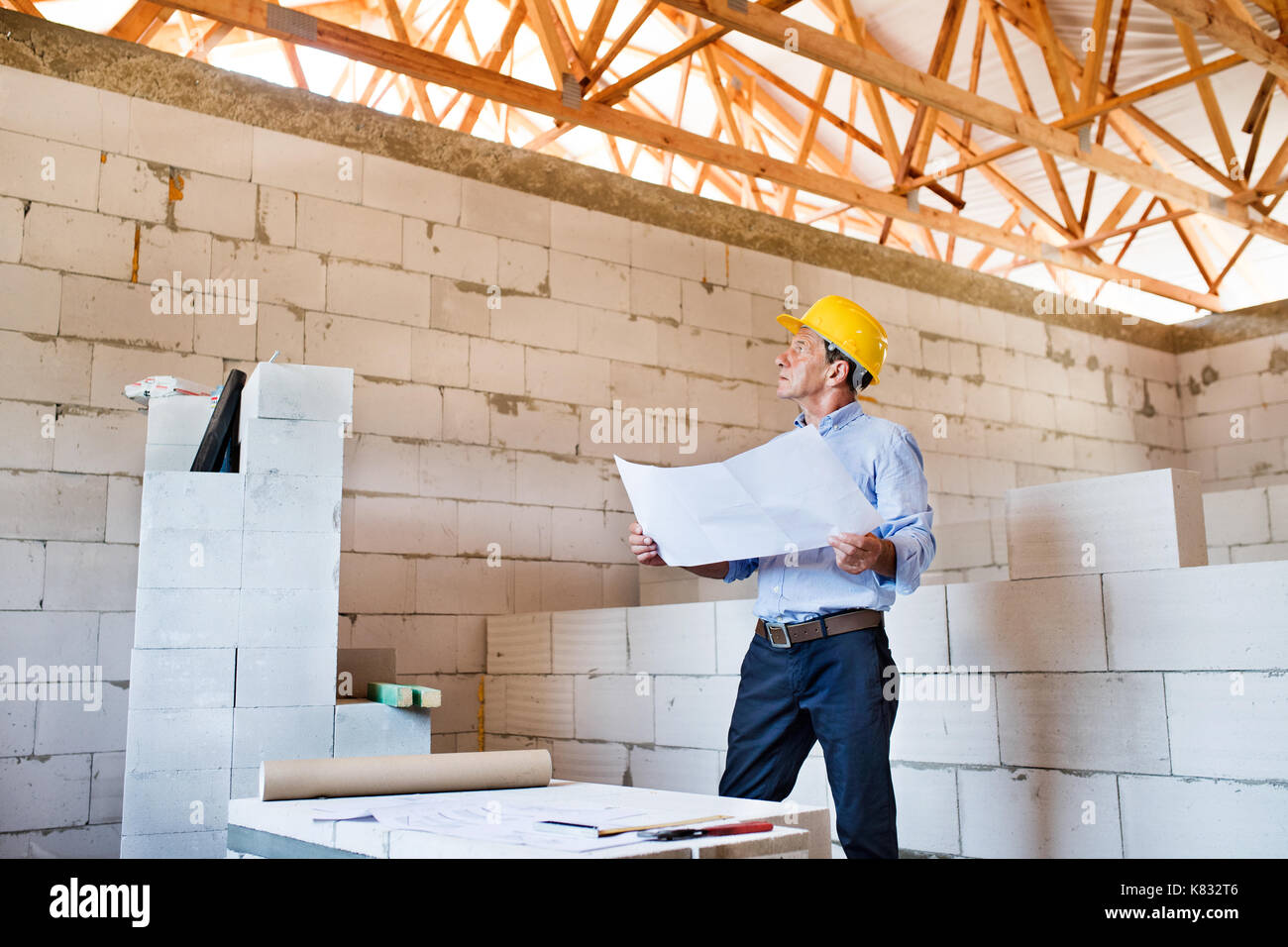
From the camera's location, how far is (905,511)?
231 centimetres

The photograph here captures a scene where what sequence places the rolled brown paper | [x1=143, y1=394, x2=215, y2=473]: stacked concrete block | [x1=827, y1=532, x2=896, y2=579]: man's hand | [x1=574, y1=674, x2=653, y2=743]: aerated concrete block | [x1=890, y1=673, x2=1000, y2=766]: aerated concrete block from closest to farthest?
the rolled brown paper → [x1=827, y1=532, x2=896, y2=579]: man's hand → [x1=890, y1=673, x2=1000, y2=766]: aerated concrete block → [x1=143, y1=394, x2=215, y2=473]: stacked concrete block → [x1=574, y1=674, x2=653, y2=743]: aerated concrete block

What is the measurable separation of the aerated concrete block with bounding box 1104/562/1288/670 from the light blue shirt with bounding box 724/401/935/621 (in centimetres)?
96

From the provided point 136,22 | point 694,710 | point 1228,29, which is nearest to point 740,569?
point 694,710

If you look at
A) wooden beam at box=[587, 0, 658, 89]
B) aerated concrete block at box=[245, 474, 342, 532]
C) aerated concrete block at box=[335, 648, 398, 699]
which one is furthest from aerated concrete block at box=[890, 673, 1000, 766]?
wooden beam at box=[587, 0, 658, 89]

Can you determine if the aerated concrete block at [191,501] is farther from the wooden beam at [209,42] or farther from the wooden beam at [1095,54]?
the wooden beam at [1095,54]

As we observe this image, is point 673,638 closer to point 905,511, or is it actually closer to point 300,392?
point 300,392

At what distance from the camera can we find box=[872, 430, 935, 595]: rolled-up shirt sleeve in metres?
2.22

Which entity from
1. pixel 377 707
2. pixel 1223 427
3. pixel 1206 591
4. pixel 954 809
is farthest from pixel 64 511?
pixel 1223 427

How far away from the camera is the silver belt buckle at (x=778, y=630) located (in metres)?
2.37

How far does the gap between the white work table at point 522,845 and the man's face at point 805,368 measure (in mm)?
999

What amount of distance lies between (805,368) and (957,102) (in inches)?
140

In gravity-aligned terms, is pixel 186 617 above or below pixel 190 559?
below

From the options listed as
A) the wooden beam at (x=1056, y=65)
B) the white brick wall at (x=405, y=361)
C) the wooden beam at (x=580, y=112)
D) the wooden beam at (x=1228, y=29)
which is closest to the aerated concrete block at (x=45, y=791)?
the white brick wall at (x=405, y=361)

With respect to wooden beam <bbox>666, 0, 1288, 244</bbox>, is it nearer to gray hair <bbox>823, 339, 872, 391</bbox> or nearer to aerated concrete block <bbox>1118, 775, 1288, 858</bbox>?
gray hair <bbox>823, 339, 872, 391</bbox>
